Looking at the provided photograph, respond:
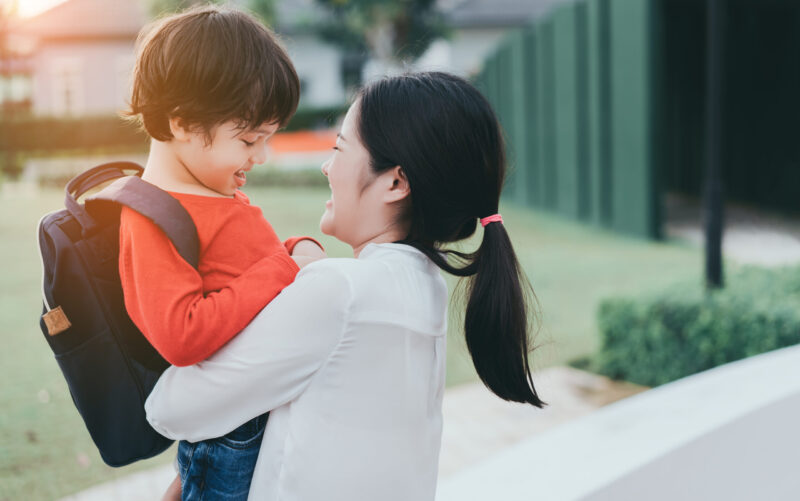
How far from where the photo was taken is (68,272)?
131 centimetres

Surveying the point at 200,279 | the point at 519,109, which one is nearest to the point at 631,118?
the point at 519,109

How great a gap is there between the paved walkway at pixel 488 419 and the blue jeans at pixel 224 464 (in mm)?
2372

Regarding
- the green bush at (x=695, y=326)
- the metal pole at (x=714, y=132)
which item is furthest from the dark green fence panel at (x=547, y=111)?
the green bush at (x=695, y=326)

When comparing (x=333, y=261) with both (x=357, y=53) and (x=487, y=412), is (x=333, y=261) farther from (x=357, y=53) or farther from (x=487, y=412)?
(x=357, y=53)

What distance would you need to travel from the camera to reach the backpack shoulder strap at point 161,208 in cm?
125

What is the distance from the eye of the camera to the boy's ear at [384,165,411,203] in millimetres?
1430

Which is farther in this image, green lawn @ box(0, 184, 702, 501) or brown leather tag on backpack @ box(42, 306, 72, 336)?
green lawn @ box(0, 184, 702, 501)

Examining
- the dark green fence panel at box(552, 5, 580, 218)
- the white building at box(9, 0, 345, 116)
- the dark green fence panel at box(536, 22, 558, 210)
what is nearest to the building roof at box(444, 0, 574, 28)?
the white building at box(9, 0, 345, 116)

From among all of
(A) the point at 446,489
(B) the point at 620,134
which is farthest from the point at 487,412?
(B) the point at 620,134

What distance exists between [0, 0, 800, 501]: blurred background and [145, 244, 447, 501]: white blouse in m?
0.28

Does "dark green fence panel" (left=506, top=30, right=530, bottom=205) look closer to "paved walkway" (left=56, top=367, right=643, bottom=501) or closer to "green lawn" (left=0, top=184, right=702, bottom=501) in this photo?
"green lawn" (left=0, top=184, right=702, bottom=501)

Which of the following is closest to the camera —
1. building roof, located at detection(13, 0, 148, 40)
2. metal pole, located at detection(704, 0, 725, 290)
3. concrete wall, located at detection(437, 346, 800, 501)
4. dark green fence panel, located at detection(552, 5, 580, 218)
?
concrete wall, located at detection(437, 346, 800, 501)

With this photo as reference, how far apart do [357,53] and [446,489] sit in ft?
92.0

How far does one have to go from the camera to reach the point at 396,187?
56.7 inches
